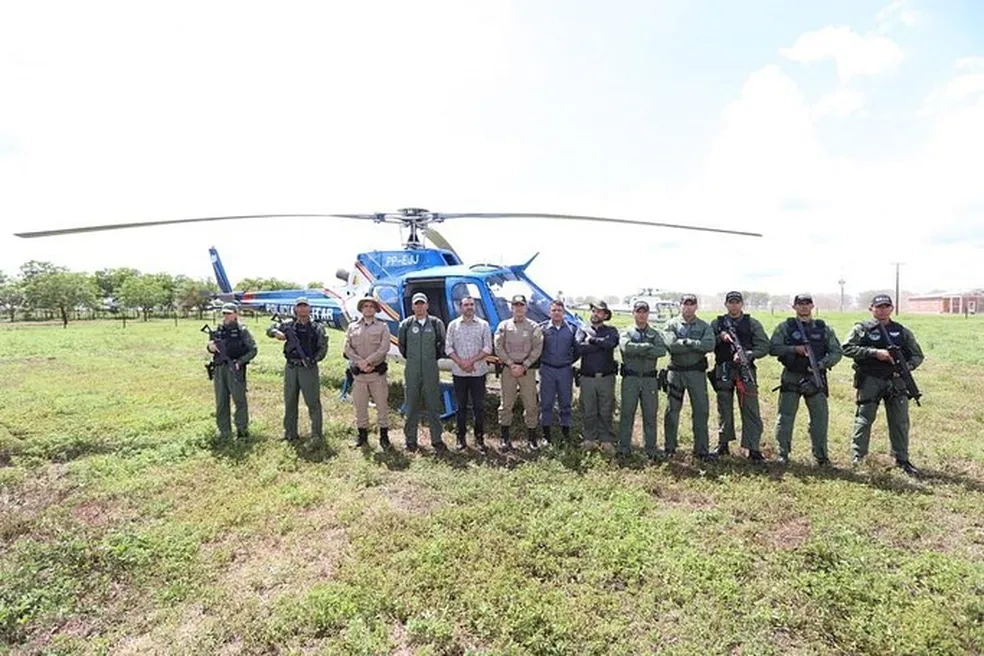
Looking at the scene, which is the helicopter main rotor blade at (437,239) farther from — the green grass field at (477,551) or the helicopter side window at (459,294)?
the green grass field at (477,551)

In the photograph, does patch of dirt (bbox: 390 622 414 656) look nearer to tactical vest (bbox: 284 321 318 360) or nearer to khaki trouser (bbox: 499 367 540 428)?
khaki trouser (bbox: 499 367 540 428)

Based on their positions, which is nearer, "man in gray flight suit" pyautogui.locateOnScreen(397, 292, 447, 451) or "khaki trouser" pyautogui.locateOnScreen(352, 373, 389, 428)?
"man in gray flight suit" pyautogui.locateOnScreen(397, 292, 447, 451)

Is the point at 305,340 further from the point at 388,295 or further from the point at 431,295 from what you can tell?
the point at 431,295

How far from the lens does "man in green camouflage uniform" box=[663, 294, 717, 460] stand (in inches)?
244

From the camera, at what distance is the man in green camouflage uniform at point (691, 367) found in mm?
6195

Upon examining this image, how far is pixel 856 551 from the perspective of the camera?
4.13 m

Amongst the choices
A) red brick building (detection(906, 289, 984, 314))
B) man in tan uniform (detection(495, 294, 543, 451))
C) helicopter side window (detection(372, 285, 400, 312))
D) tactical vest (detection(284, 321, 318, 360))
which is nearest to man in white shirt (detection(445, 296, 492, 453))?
man in tan uniform (detection(495, 294, 543, 451))

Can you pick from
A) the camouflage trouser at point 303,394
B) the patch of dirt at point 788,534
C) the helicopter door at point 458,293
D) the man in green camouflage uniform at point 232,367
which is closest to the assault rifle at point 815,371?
the patch of dirt at point 788,534

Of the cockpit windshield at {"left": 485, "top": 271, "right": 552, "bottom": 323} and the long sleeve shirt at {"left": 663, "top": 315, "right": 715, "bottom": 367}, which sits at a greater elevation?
the cockpit windshield at {"left": 485, "top": 271, "right": 552, "bottom": 323}

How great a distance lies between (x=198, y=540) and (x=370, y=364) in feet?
9.07

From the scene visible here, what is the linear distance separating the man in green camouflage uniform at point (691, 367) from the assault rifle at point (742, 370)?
0.25 m

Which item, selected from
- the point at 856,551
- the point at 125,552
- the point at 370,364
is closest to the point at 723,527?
the point at 856,551

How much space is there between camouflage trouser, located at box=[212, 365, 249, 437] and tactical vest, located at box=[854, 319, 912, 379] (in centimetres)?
736

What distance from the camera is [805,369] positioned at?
604cm
